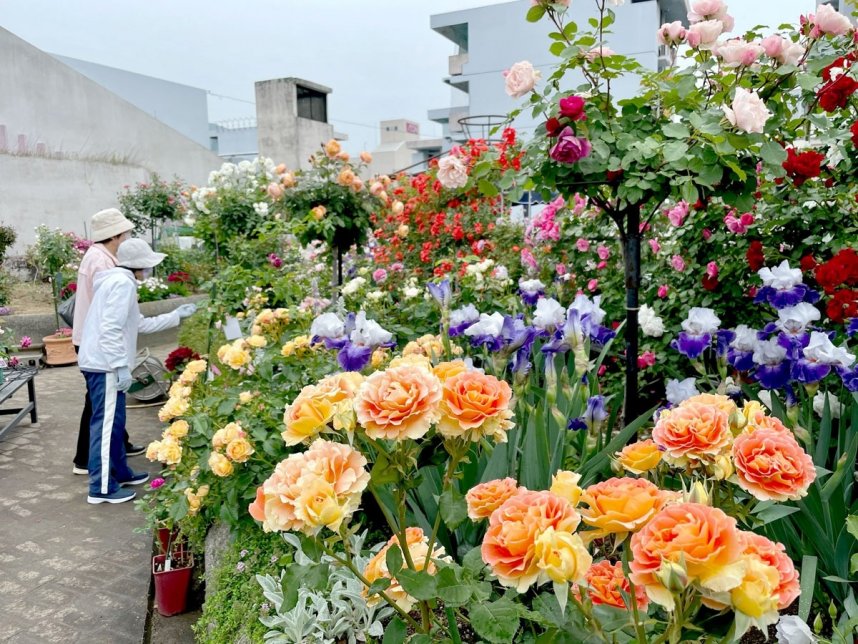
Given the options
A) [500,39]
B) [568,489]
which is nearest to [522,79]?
[568,489]

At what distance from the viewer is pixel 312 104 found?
1574 cm

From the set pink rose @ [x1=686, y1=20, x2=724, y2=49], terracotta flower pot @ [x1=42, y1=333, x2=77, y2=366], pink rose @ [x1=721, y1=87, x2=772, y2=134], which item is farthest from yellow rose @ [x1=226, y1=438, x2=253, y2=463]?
terracotta flower pot @ [x1=42, y1=333, x2=77, y2=366]

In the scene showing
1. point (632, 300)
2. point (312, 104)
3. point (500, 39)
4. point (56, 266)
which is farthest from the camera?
point (500, 39)

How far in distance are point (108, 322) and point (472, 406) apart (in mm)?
3180

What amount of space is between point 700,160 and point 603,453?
0.91m

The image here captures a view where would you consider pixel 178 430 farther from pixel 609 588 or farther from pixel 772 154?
pixel 772 154

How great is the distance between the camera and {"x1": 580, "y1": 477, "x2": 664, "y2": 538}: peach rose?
2.75ft

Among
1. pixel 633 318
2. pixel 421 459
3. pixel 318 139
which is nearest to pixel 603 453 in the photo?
pixel 633 318

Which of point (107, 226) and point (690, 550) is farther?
point (107, 226)

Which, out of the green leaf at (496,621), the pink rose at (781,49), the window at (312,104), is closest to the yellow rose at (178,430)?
the green leaf at (496,621)

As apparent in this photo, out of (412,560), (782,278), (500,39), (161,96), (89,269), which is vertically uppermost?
(500,39)

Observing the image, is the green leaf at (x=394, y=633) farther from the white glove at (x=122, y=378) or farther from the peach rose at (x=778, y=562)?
the white glove at (x=122, y=378)

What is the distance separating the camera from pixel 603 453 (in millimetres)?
1814

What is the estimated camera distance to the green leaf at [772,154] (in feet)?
6.05
